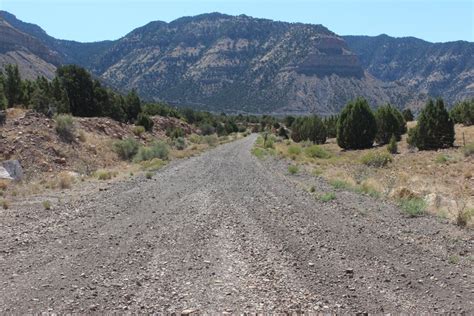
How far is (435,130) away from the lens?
44.0m

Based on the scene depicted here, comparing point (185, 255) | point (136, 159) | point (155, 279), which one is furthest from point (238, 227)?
point (136, 159)

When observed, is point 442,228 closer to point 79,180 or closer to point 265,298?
point 265,298

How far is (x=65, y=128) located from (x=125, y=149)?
Answer: 17.4 ft

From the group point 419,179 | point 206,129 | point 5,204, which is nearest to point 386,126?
point 419,179

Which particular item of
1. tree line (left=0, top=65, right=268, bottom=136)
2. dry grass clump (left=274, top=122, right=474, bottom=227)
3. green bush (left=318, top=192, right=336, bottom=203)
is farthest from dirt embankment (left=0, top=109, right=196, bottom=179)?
green bush (left=318, top=192, right=336, bottom=203)

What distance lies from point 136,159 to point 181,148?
17920 millimetres

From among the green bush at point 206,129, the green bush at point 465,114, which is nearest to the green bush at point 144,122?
the green bush at point 206,129

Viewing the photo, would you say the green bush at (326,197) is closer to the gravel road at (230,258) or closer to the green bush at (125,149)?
the gravel road at (230,258)

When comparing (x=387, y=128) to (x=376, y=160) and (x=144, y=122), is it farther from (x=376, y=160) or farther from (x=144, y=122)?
(x=144, y=122)

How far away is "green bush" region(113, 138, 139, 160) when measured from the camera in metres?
36.6

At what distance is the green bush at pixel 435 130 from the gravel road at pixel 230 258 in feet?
100

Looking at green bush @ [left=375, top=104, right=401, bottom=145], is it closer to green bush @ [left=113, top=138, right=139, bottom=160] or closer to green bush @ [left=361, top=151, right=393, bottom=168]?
green bush @ [left=361, top=151, right=393, bottom=168]

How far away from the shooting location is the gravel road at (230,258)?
23.1ft

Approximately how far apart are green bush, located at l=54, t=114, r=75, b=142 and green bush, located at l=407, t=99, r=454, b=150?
100 feet
